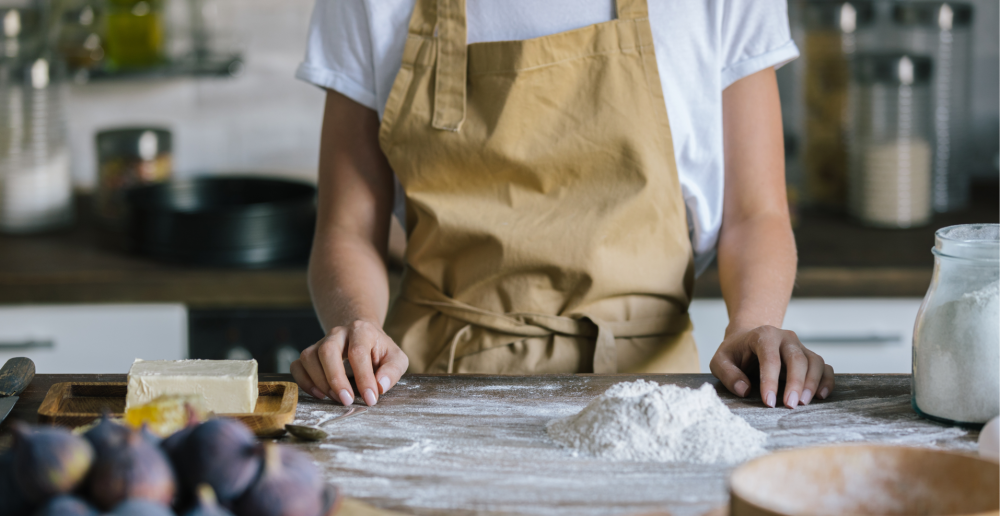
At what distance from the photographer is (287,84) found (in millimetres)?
2227

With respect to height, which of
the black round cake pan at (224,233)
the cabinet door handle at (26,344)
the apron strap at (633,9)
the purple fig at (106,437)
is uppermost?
the apron strap at (633,9)

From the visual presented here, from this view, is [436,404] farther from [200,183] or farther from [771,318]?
[200,183]

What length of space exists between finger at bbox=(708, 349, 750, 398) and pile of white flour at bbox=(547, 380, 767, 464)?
94 millimetres

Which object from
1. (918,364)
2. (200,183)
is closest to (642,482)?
(918,364)

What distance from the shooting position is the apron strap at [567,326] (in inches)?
42.6

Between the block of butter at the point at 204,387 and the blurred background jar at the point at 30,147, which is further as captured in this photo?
the blurred background jar at the point at 30,147

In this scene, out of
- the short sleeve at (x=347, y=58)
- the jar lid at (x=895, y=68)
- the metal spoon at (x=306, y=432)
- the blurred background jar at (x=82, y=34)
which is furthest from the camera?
the blurred background jar at (x=82, y=34)

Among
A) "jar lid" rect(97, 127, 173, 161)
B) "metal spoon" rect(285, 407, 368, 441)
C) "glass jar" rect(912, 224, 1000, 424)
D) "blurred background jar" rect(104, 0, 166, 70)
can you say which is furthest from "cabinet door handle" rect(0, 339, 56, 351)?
"glass jar" rect(912, 224, 1000, 424)

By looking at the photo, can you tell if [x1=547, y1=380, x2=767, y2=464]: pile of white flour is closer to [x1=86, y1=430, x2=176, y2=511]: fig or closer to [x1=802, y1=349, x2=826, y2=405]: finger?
[x1=802, y1=349, x2=826, y2=405]: finger

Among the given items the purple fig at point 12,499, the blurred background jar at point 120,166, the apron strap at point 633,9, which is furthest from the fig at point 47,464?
the blurred background jar at point 120,166

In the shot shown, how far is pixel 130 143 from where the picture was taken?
1976 millimetres

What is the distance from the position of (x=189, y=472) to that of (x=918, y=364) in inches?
23.0

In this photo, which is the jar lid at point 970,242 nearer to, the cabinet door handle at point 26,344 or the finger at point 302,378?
the finger at point 302,378

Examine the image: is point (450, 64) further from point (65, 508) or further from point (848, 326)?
point (848, 326)
